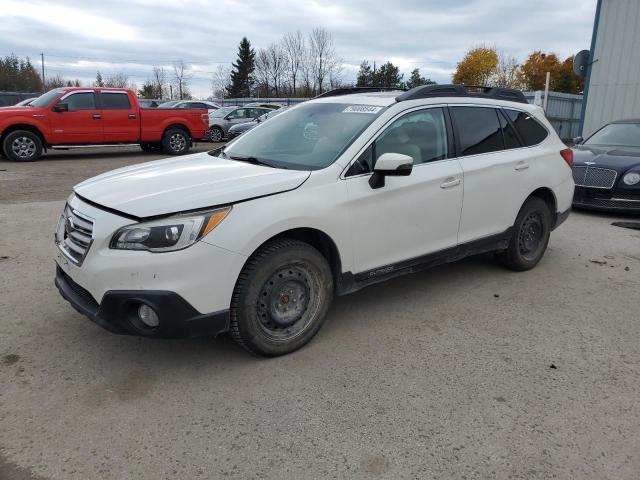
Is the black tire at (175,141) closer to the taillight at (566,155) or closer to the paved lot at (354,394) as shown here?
the paved lot at (354,394)

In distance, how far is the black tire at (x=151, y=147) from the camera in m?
15.7

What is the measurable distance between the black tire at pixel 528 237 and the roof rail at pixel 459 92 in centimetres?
104

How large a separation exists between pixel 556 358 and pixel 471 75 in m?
70.4

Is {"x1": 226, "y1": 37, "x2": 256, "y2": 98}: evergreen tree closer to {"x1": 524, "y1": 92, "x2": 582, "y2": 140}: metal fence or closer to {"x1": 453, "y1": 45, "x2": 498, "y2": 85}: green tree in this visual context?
{"x1": 453, "y1": 45, "x2": 498, "y2": 85}: green tree

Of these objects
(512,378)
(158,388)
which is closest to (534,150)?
(512,378)

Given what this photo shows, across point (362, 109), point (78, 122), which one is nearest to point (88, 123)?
point (78, 122)

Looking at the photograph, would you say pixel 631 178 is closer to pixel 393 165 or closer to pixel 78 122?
pixel 393 165

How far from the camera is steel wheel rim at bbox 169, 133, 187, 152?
15.6m

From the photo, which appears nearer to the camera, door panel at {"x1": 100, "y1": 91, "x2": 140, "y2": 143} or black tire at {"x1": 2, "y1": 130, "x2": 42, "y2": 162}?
black tire at {"x1": 2, "y1": 130, "x2": 42, "y2": 162}

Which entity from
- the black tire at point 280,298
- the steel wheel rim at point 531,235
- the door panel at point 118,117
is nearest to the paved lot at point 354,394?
the black tire at point 280,298

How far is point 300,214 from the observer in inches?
130

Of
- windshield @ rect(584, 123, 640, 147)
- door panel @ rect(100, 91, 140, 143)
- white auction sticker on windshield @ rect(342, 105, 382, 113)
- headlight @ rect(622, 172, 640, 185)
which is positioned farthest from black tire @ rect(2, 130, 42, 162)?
headlight @ rect(622, 172, 640, 185)

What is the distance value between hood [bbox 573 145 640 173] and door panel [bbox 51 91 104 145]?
38.5ft

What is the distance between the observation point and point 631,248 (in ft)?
20.7
